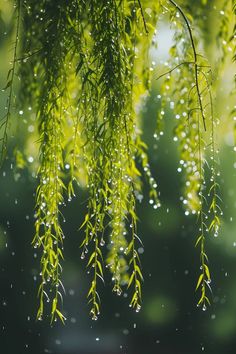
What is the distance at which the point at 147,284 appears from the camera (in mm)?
5969

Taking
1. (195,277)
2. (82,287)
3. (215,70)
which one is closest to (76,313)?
(82,287)

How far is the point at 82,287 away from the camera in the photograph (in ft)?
19.1

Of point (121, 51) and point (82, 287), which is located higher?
point (82, 287)

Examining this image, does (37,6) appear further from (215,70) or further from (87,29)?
(215,70)

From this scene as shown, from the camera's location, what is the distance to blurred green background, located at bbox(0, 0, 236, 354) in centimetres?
545

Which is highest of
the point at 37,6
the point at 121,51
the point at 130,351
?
the point at 130,351

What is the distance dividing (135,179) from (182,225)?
447 cm

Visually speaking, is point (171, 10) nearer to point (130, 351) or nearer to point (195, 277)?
point (195, 277)

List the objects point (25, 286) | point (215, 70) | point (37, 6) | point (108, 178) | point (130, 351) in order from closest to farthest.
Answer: point (108, 178), point (37, 6), point (215, 70), point (25, 286), point (130, 351)

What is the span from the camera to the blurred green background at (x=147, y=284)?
5.45 metres

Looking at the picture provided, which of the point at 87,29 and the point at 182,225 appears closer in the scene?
the point at 87,29

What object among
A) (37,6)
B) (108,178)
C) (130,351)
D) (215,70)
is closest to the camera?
(108,178)

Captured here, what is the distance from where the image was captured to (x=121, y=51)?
1.26 m

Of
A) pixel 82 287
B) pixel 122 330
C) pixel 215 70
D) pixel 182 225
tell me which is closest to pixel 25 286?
pixel 82 287
